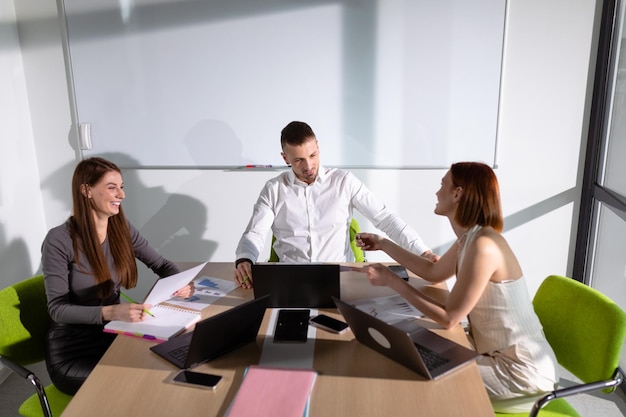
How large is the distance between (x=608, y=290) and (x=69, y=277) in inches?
115

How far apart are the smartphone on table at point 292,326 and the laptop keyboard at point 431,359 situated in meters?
0.39

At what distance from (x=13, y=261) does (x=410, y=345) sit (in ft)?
9.10

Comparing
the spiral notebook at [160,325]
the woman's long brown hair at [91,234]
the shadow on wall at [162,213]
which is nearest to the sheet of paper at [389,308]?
the spiral notebook at [160,325]

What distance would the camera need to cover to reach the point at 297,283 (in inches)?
76.4

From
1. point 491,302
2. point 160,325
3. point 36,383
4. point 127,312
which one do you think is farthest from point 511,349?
point 36,383

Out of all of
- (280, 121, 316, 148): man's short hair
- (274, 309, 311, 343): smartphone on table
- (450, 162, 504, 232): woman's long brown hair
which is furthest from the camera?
(280, 121, 316, 148): man's short hair

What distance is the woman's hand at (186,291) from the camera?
7.00ft

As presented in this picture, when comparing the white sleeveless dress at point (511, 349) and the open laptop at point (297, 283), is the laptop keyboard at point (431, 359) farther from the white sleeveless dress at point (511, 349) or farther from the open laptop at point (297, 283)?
the open laptop at point (297, 283)

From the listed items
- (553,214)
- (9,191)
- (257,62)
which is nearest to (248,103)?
(257,62)

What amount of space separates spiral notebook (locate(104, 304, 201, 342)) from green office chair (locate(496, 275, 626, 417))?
1129mm

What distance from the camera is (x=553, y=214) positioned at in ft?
11.2

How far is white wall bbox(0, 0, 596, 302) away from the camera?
3.19 metres

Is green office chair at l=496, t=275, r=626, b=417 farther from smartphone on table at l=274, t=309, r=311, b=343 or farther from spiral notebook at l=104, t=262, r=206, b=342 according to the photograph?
spiral notebook at l=104, t=262, r=206, b=342

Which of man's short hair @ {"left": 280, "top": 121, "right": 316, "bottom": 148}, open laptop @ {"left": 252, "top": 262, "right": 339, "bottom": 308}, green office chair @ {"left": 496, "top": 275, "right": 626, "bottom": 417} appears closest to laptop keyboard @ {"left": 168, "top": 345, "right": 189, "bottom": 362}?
open laptop @ {"left": 252, "top": 262, "right": 339, "bottom": 308}
